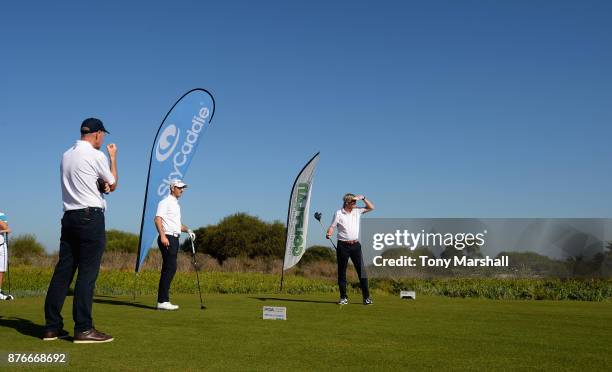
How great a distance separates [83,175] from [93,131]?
449 millimetres

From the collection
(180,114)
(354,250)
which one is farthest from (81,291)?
(180,114)

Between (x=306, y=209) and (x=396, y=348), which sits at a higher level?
(x=306, y=209)

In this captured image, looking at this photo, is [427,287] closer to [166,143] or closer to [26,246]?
[166,143]

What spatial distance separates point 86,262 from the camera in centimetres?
584

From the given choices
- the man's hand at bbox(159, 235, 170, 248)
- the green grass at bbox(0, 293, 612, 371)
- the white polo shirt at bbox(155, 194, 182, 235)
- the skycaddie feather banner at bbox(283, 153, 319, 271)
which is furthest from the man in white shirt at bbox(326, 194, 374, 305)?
the skycaddie feather banner at bbox(283, 153, 319, 271)

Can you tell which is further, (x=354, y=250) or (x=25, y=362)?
(x=354, y=250)

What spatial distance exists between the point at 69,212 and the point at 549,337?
5.14 m

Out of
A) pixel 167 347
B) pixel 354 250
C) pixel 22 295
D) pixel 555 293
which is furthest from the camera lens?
pixel 555 293

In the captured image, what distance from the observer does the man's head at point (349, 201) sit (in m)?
11.0

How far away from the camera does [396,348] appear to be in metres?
5.82

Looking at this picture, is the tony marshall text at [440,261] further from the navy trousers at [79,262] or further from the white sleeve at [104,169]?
the white sleeve at [104,169]

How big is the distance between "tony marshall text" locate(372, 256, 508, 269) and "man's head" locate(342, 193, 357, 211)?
9.85 metres

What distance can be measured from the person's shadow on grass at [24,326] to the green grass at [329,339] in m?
0.01

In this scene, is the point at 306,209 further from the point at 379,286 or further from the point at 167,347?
the point at 167,347
